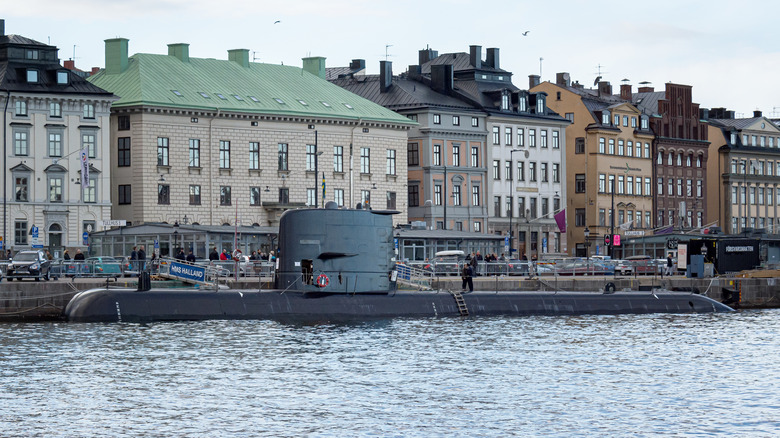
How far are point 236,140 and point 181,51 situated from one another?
312 inches

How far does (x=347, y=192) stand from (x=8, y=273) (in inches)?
1735

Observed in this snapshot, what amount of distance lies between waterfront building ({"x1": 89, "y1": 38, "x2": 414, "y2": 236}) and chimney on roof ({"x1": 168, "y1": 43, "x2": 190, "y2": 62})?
0.10 metres

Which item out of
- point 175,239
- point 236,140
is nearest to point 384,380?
point 175,239

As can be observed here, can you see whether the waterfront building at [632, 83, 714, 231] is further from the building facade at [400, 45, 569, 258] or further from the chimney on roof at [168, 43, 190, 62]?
the chimney on roof at [168, 43, 190, 62]

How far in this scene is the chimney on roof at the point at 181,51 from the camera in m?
95.6

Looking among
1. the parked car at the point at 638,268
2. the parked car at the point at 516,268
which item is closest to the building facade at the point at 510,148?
the parked car at the point at 638,268

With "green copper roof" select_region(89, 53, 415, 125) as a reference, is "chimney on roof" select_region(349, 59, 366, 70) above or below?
above

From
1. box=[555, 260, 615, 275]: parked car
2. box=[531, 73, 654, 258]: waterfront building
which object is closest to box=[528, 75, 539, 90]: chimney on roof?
box=[531, 73, 654, 258]: waterfront building

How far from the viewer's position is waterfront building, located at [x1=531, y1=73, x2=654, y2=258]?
121 m

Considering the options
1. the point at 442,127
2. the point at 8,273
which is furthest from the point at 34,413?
the point at 442,127

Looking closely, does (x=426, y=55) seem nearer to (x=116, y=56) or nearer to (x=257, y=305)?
(x=116, y=56)

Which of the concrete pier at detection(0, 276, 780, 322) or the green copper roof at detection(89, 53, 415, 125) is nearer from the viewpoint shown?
the concrete pier at detection(0, 276, 780, 322)

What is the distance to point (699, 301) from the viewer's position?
6600 cm

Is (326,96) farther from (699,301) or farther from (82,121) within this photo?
(699,301)
